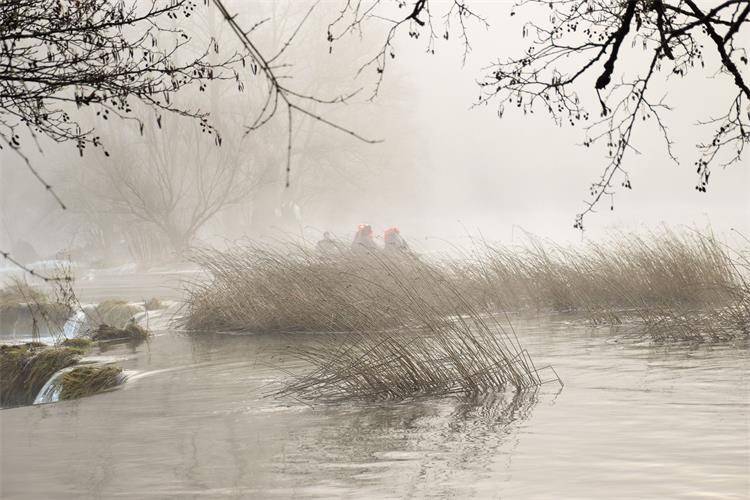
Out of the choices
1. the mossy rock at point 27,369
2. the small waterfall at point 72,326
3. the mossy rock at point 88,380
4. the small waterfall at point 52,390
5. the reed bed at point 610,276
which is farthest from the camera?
the small waterfall at point 72,326

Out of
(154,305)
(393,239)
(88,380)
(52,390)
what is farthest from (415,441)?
(154,305)

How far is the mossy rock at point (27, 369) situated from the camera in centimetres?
1102

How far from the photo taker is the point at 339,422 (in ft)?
24.4

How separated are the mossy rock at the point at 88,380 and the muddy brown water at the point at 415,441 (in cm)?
43

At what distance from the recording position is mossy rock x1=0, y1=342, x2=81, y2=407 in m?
11.0

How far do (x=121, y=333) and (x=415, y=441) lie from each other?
930cm

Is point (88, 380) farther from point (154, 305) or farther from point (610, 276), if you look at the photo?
point (154, 305)

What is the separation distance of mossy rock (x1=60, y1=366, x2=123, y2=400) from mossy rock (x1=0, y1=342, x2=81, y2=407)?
639 mm

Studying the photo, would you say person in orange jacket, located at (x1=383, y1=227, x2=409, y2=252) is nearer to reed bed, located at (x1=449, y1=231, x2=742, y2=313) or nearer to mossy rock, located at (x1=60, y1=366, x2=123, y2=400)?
reed bed, located at (x1=449, y1=231, x2=742, y2=313)

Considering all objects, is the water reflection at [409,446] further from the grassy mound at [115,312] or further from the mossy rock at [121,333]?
the grassy mound at [115,312]

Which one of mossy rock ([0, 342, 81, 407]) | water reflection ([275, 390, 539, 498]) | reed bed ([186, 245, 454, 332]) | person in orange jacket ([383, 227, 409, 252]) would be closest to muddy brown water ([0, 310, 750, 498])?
water reflection ([275, 390, 539, 498])

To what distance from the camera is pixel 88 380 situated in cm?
1035

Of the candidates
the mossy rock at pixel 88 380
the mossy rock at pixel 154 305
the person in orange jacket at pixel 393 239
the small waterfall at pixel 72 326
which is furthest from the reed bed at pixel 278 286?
the mossy rock at pixel 154 305

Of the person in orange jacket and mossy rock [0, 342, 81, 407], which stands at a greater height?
the person in orange jacket
